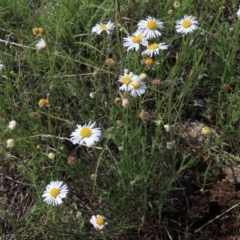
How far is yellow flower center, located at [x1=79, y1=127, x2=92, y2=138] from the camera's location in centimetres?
147

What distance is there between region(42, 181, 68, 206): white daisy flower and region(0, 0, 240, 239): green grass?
0.04 metres

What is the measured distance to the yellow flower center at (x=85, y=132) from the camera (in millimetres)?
1470

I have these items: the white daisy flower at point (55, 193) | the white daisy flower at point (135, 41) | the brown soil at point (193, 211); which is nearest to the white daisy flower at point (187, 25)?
the white daisy flower at point (135, 41)

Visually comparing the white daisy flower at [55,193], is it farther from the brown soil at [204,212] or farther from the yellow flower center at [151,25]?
the yellow flower center at [151,25]

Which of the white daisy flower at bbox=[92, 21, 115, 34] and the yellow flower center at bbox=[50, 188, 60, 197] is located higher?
the white daisy flower at bbox=[92, 21, 115, 34]

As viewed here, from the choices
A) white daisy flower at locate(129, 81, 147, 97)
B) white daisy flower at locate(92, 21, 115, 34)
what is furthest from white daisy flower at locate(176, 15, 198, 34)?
Result: white daisy flower at locate(129, 81, 147, 97)

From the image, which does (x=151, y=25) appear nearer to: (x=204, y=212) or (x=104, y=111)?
(x=104, y=111)

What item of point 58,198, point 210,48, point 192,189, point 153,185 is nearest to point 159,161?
point 153,185

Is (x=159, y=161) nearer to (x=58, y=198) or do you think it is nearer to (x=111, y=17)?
(x=58, y=198)

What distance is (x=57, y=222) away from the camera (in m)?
1.61

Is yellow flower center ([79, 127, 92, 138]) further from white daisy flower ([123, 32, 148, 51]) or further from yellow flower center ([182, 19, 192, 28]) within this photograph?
yellow flower center ([182, 19, 192, 28])

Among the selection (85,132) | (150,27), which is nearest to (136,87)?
(85,132)

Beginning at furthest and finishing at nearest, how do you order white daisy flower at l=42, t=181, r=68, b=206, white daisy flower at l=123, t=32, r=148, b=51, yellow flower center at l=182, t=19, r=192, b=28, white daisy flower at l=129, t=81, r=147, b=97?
yellow flower center at l=182, t=19, r=192, b=28 < white daisy flower at l=123, t=32, r=148, b=51 < white daisy flower at l=129, t=81, r=147, b=97 < white daisy flower at l=42, t=181, r=68, b=206

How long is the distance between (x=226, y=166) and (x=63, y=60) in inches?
31.4
